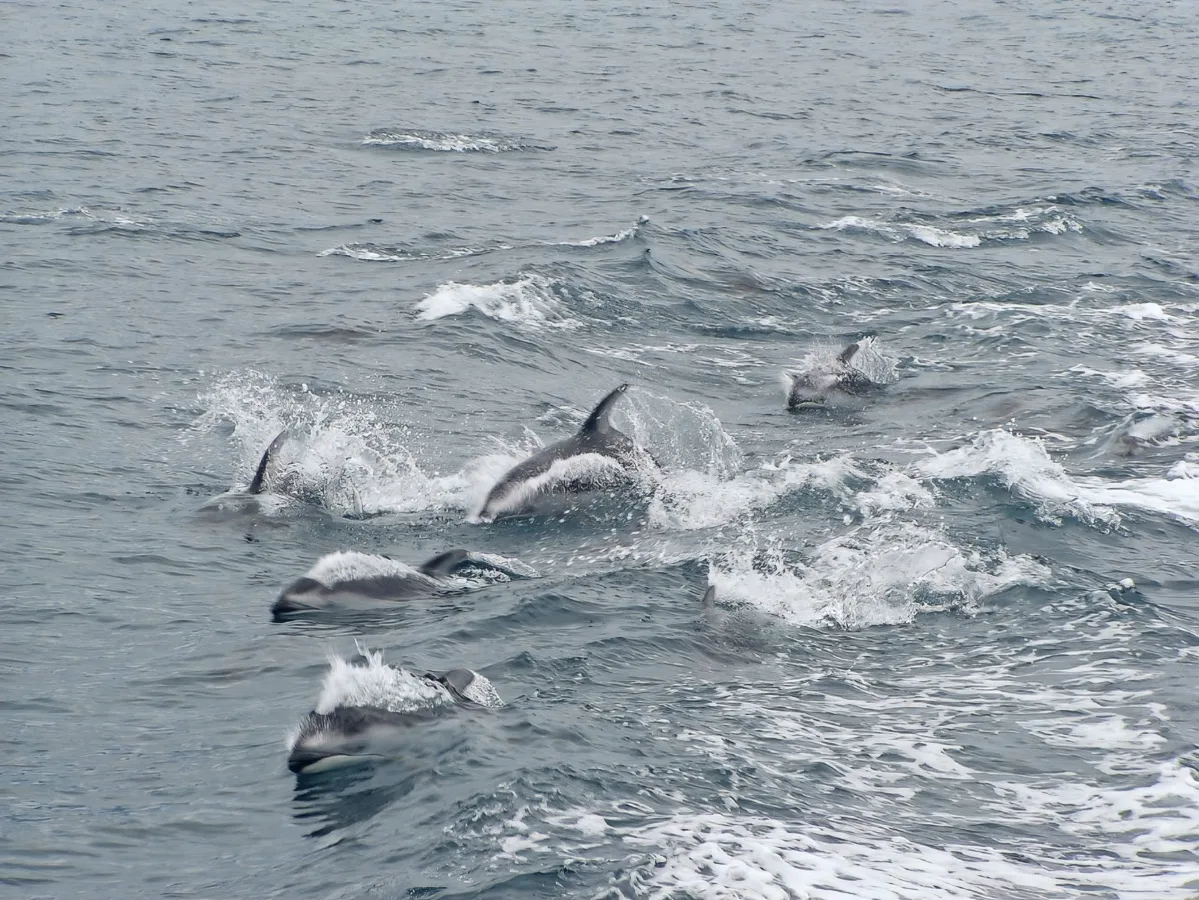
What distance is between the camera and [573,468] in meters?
14.2

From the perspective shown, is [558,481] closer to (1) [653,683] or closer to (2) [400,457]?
(2) [400,457]

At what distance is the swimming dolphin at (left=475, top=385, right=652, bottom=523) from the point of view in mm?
13875

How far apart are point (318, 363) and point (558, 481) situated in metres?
5.99

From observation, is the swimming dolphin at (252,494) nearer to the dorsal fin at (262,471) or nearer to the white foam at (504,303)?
the dorsal fin at (262,471)

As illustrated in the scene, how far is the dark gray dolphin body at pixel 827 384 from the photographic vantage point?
17734 millimetres

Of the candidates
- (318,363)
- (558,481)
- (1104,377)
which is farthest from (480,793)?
(1104,377)

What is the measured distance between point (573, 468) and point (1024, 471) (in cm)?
470

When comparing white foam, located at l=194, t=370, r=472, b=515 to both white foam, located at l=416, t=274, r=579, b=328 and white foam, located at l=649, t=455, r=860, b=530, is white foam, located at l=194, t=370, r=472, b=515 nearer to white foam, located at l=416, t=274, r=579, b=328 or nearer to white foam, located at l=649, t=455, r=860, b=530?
white foam, located at l=649, t=455, r=860, b=530

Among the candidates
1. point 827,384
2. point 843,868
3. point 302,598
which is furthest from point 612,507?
point 843,868

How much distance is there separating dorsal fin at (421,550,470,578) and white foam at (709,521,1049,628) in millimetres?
2186

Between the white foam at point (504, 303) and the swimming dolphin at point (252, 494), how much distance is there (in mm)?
7366

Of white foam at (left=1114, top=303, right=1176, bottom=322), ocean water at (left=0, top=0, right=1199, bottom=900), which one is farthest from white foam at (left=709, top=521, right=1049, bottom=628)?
white foam at (left=1114, top=303, right=1176, bottom=322)

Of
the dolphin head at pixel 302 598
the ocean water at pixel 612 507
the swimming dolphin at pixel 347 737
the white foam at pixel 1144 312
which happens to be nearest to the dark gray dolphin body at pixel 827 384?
the ocean water at pixel 612 507

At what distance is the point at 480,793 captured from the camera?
8.16 m
